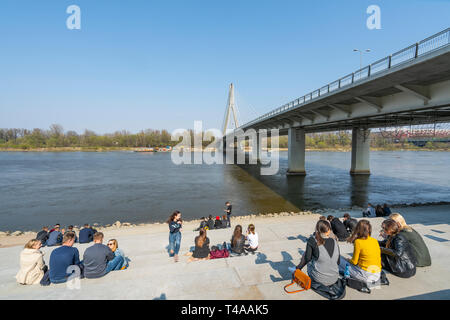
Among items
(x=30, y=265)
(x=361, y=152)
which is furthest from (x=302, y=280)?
(x=361, y=152)

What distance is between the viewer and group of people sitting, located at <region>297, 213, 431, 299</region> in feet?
12.2

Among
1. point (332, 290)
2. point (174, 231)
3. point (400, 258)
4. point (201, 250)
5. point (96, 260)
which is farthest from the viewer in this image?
point (174, 231)

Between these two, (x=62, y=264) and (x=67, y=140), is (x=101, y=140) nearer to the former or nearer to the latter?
(x=67, y=140)

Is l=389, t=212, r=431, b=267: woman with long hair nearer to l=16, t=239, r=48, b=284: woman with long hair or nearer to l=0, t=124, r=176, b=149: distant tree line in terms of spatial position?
l=16, t=239, r=48, b=284: woman with long hair

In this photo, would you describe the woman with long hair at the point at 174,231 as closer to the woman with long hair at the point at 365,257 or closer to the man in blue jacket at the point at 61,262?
the man in blue jacket at the point at 61,262

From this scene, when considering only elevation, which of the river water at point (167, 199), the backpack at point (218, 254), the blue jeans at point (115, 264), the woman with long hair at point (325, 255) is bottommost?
the river water at point (167, 199)

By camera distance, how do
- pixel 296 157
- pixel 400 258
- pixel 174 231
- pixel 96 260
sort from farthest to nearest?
pixel 296 157
pixel 174 231
pixel 96 260
pixel 400 258

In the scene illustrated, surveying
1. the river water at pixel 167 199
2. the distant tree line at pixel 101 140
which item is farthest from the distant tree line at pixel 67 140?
the river water at pixel 167 199

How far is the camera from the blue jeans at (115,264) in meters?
5.00

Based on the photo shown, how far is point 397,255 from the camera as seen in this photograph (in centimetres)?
421

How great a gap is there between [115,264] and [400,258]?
558 centimetres
